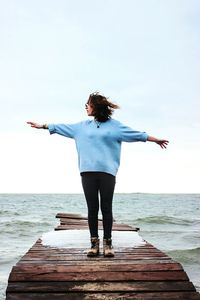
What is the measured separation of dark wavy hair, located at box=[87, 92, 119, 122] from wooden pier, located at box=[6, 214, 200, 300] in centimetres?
172

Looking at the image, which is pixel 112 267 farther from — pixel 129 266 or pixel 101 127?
pixel 101 127

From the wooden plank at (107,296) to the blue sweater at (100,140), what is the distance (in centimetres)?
156

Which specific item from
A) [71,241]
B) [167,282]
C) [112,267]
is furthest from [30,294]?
[71,241]

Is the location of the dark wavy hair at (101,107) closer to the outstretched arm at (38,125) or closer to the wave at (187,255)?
the outstretched arm at (38,125)

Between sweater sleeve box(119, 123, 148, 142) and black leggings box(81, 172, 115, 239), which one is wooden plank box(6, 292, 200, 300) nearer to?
black leggings box(81, 172, 115, 239)

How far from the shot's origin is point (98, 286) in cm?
397

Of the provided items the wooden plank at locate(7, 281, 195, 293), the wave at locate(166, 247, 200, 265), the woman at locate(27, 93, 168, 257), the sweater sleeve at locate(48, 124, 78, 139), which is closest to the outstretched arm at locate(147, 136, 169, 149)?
the woman at locate(27, 93, 168, 257)

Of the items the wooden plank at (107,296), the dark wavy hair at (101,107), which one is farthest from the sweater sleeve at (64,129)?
the wooden plank at (107,296)

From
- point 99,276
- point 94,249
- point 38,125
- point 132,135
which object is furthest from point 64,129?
point 99,276

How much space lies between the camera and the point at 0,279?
32.0 ft

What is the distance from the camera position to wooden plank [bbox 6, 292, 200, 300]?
3.73m

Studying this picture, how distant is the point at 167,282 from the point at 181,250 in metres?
11.8

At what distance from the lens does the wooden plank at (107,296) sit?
373 centimetres

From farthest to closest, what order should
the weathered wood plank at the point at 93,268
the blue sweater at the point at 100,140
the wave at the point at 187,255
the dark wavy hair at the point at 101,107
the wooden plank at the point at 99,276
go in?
1. the wave at the point at 187,255
2. the dark wavy hair at the point at 101,107
3. the blue sweater at the point at 100,140
4. the weathered wood plank at the point at 93,268
5. the wooden plank at the point at 99,276
